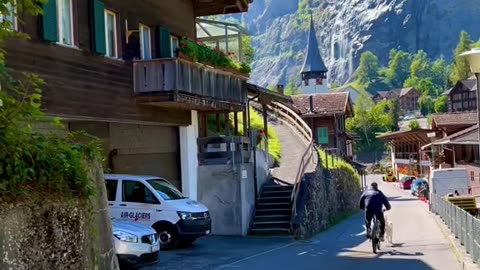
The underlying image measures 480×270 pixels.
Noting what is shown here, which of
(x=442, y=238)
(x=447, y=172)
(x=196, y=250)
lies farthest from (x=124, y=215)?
(x=447, y=172)

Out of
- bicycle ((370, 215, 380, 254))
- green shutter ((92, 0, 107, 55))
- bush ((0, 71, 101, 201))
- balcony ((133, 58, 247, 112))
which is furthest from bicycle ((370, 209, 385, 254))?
bush ((0, 71, 101, 201))

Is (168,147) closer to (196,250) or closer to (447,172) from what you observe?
(196,250)

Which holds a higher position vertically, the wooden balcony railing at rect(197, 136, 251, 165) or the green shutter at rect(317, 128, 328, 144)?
the green shutter at rect(317, 128, 328, 144)

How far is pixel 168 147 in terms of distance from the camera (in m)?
22.5

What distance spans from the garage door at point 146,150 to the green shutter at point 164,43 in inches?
92.7

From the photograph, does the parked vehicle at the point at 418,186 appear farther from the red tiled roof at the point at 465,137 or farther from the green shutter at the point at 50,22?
the green shutter at the point at 50,22

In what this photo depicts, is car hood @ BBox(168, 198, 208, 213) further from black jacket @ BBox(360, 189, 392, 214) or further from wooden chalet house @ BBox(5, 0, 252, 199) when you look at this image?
black jacket @ BBox(360, 189, 392, 214)

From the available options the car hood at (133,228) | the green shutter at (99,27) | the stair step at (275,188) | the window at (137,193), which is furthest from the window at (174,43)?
the car hood at (133,228)

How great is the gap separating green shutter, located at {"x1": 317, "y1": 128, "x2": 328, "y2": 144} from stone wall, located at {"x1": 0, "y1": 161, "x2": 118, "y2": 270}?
54376 millimetres

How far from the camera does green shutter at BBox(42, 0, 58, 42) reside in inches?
546

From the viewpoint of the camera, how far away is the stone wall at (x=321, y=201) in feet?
74.7

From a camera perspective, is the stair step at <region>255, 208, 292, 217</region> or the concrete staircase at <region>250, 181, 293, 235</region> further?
the stair step at <region>255, 208, 292, 217</region>

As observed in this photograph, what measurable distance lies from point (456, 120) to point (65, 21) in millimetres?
57804

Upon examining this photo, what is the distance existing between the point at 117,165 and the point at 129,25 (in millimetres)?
4083
